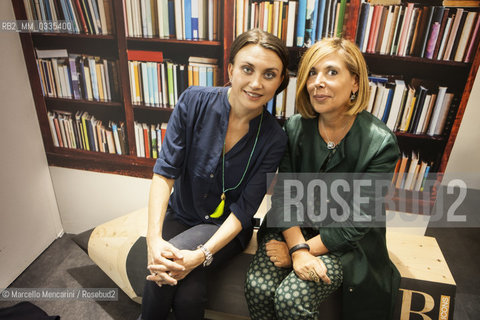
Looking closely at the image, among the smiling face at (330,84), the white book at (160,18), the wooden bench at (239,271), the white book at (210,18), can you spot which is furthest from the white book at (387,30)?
the white book at (160,18)

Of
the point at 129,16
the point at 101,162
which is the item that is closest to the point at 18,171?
the point at 101,162

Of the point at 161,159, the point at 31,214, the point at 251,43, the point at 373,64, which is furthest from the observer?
the point at 31,214

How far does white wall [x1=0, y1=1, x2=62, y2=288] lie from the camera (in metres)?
1.90

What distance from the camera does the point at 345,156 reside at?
1.47 meters

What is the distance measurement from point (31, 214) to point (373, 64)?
2.31m

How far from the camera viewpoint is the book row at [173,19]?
70.8 inches

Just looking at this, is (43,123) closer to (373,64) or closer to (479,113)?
(373,64)

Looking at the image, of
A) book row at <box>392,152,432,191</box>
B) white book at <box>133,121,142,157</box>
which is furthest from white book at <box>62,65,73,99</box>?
book row at <box>392,152,432,191</box>

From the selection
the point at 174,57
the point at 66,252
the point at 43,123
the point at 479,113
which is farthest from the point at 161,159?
the point at 479,113

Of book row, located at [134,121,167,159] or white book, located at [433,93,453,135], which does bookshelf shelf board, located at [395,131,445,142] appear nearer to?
white book, located at [433,93,453,135]

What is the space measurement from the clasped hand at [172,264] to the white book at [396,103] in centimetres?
129

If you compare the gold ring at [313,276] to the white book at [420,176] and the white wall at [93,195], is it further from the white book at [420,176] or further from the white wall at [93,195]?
the white wall at [93,195]

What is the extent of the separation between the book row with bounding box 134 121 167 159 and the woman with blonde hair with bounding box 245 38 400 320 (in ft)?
3.01

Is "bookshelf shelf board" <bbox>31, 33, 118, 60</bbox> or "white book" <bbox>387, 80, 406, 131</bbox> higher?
"bookshelf shelf board" <bbox>31, 33, 118, 60</bbox>
